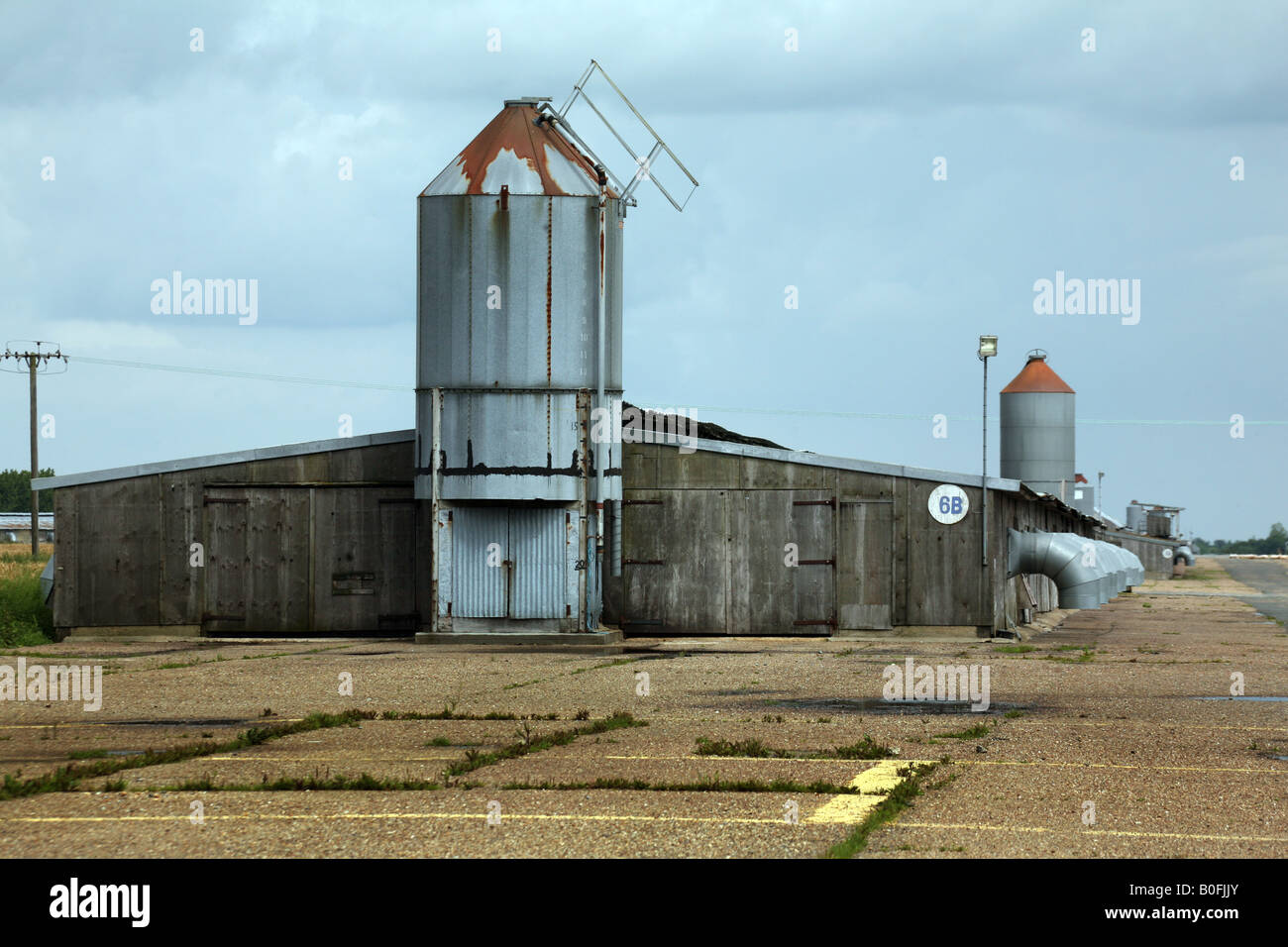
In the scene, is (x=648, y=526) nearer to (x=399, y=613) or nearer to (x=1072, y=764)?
(x=399, y=613)

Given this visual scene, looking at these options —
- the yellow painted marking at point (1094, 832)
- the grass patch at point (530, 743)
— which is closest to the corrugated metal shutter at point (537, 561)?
the grass patch at point (530, 743)

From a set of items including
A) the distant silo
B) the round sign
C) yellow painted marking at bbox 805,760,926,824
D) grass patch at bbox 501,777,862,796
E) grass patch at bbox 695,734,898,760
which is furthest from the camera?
the distant silo

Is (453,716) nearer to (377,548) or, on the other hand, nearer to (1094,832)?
(1094,832)

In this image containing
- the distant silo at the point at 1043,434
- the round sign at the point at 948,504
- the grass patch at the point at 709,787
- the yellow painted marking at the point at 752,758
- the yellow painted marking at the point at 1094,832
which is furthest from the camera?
the distant silo at the point at 1043,434

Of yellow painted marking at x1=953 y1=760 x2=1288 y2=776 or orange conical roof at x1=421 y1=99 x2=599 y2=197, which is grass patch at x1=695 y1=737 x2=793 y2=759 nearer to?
yellow painted marking at x1=953 y1=760 x2=1288 y2=776

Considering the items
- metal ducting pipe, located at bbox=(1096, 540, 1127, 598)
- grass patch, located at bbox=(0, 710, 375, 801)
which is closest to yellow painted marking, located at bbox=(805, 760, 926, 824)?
grass patch, located at bbox=(0, 710, 375, 801)

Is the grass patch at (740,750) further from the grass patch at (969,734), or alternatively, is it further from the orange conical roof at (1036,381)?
the orange conical roof at (1036,381)

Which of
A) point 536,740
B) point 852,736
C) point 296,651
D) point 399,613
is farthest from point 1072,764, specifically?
point 399,613

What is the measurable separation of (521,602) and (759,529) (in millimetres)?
5191

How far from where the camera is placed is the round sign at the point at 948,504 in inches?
1145

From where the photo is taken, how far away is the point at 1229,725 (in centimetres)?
1522

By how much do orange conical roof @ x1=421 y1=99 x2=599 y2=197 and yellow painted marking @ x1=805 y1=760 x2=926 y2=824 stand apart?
17744 mm

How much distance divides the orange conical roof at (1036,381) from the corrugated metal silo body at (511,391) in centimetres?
3414

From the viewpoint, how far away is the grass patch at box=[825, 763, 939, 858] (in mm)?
8961
